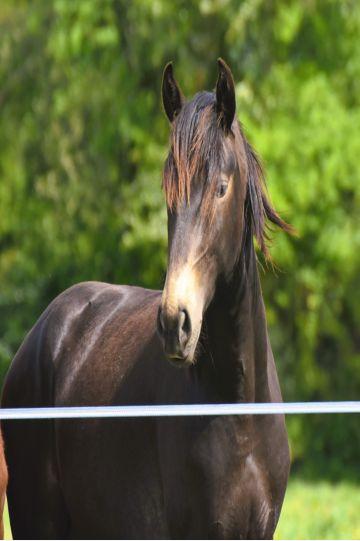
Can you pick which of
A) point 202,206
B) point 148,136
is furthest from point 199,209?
point 148,136

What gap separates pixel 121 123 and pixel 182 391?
9845mm

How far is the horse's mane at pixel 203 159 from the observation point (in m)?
4.24

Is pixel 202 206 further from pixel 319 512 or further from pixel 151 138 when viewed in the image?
pixel 151 138

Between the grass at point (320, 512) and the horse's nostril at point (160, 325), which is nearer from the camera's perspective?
the horse's nostril at point (160, 325)

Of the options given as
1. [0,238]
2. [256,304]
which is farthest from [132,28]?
[256,304]

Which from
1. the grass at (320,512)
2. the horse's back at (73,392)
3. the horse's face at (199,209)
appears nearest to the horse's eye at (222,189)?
the horse's face at (199,209)

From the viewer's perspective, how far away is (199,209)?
165 inches

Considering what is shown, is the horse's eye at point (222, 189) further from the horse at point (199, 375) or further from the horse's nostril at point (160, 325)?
the horse's nostril at point (160, 325)

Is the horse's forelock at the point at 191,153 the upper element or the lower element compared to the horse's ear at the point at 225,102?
lower

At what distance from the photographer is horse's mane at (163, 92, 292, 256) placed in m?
4.24

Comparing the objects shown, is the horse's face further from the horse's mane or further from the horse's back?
the horse's back

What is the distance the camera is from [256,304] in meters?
4.58

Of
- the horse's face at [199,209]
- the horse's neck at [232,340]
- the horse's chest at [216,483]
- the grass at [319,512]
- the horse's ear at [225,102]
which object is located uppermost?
the horse's ear at [225,102]

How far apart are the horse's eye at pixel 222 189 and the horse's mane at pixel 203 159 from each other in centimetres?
4
